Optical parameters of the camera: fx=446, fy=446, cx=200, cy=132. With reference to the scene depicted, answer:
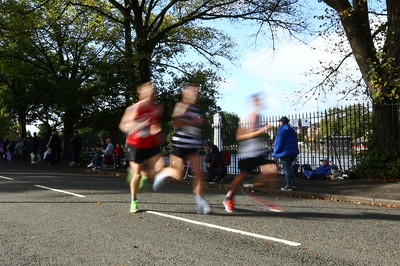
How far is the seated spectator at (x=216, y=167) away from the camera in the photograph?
47.5 feet

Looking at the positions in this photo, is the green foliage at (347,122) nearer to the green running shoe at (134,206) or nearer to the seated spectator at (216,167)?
the seated spectator at (216,167)

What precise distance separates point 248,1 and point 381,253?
17.8 m

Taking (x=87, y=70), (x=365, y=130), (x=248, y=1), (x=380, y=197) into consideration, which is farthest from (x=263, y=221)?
(x=87, y=70)

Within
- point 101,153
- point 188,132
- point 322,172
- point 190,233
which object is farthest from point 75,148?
point 190,233

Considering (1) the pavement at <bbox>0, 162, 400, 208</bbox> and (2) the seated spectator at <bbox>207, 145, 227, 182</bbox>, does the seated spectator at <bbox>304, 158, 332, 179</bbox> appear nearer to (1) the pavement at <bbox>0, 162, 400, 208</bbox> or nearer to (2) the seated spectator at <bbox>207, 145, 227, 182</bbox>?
(1) the pavement at <bbox>0, 162, 400, 208</bbox>

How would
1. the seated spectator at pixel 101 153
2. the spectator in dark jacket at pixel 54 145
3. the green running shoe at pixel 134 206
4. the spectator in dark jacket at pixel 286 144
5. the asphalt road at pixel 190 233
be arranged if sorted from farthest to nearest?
the spectator in dark jacket at pixel 54 145, the seated spectator at pixel 101 153, the spectator in dark jacket at pixel 286 144, the green running shoe at pixel 134 206, the asphalt road at pixel 190 233

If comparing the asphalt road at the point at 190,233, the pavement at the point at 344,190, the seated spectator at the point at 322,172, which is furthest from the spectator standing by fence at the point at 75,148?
the asphalt road at the point at 190,233

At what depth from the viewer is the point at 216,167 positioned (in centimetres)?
1449

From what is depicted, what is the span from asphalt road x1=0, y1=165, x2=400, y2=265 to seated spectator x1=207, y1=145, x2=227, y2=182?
15.8 ft

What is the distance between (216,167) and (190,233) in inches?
322

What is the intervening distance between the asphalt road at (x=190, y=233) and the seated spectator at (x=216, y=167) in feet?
15.8

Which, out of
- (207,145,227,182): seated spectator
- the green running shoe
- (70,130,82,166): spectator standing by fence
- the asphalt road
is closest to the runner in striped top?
the asphalt road

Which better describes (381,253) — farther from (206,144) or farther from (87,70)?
(87,70)

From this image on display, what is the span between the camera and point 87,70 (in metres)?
30.4
